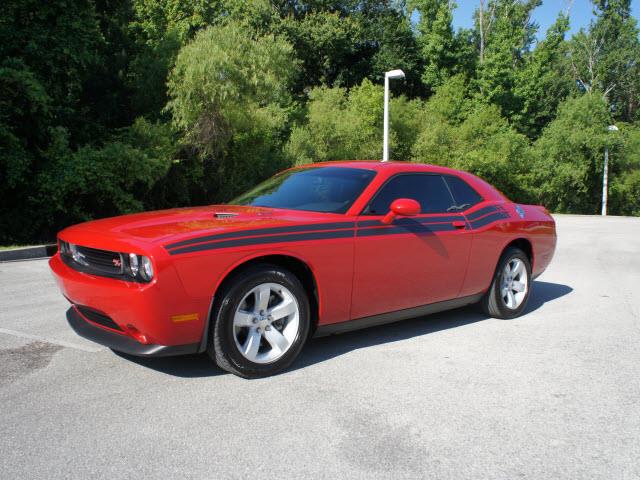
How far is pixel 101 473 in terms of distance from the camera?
2.70 metres

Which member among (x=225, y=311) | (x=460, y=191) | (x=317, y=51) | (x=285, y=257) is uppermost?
(x=317, y=51)

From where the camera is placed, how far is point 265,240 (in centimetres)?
388

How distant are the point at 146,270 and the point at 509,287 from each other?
381 cm

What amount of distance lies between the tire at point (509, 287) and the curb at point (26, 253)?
831cm

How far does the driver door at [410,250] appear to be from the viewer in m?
4.45

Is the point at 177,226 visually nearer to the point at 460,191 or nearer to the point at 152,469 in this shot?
the point at 152,469

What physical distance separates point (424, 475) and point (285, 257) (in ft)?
5.91

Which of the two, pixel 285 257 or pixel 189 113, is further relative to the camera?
pixel 189 113

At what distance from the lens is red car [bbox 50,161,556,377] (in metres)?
3.58

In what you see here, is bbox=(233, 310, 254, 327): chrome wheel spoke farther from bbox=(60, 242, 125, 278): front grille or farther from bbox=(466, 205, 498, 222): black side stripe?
bbox=(466, 205, 498, 222): black side stripe

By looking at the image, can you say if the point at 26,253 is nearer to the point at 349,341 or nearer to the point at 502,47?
the point at 349,341

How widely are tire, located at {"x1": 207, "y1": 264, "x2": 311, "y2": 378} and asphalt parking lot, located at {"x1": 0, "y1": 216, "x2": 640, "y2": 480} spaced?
14 centimetres

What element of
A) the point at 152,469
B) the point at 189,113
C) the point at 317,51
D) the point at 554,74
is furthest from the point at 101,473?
the point at 554,74

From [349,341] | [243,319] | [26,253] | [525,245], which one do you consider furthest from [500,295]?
[26,253]
